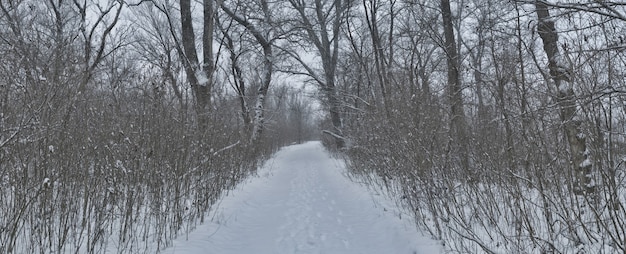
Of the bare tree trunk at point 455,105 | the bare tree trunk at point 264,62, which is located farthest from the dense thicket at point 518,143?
the bare tree trunk at point 264,62

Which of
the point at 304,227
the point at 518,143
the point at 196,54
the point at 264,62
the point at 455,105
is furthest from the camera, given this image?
the point at 264,62

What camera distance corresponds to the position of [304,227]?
5676 millimetres

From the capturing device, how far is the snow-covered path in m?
4.46

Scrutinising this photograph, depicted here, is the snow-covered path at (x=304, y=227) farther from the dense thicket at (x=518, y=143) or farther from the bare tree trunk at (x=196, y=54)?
the bare tree trunk at (x=196, y=54)

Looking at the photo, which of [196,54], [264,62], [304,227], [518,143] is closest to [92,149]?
[304,227]

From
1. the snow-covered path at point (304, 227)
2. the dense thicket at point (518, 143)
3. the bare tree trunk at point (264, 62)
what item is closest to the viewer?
the dense thicket at point (518, 143)

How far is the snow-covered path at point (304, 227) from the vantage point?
4.46 metres

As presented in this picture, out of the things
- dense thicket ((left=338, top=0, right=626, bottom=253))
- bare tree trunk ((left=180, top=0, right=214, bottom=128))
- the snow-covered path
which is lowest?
the snow-covered path

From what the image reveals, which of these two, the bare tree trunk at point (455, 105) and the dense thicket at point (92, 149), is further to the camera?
the bare tree trunk at point (455, 105)

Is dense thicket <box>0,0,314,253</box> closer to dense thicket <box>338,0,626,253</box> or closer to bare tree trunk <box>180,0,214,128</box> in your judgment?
bare tree trunk <box>180,0,214,128</box>

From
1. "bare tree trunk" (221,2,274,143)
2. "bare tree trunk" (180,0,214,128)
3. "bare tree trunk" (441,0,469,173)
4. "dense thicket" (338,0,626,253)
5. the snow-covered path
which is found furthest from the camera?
"bare tree trunk" (221,2,274,143)

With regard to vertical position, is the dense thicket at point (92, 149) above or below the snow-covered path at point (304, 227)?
above

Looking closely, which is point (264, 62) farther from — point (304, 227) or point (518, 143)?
point (518, 143)

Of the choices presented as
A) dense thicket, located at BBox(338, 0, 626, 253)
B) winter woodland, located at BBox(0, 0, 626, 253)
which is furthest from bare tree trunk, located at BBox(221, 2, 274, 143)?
dense thicket, located at BBox(338, 0, 626, 253)
